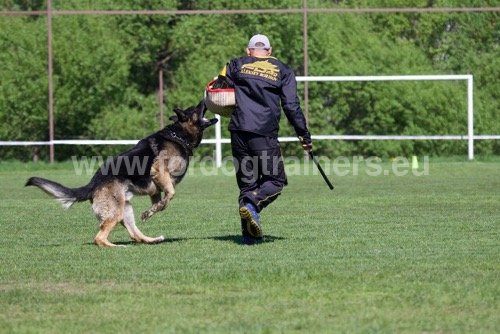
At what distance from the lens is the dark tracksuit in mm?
9625

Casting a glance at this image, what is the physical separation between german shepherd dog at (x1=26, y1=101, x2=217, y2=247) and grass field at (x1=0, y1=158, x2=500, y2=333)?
392 millimetres

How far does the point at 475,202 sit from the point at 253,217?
5.31 m

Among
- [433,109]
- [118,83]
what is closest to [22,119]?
[118,83]

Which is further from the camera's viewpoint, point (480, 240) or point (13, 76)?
point (13, 76)

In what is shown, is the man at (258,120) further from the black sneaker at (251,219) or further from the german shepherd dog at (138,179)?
the german shepherd dog at (138,179)

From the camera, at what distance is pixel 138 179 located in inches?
387

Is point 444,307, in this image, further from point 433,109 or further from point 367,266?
point 433,109

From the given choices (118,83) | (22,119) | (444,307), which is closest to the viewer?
(444,307)

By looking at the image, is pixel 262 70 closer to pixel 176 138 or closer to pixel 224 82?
pixel 224 82

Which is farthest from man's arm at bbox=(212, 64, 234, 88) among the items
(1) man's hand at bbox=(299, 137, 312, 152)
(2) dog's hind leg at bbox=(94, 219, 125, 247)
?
(2) dog's hind leg at bbox=(94, 219, 125, 247)

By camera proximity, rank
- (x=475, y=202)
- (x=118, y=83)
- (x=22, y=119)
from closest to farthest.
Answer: (x=475, y=202)
(x=22, y=119)
(x=118, y=83)

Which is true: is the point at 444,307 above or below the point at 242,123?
below

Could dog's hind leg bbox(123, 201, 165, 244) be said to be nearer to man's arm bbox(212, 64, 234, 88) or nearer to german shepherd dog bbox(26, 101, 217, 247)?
german shepherd dog bbox(26, 101, 217, 247)

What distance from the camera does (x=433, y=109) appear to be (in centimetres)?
2775
